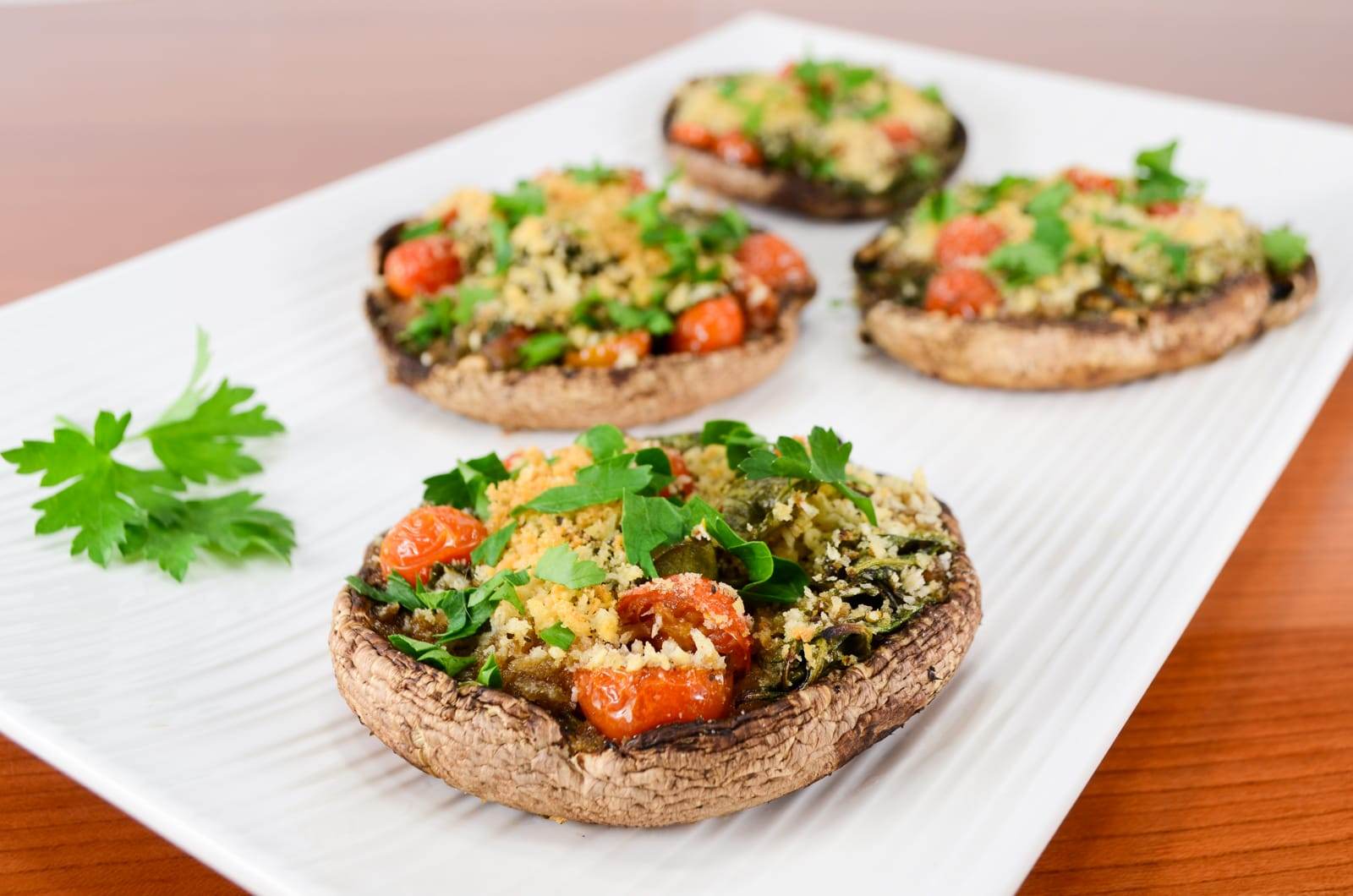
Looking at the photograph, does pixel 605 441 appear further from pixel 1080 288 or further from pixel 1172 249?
pixel 1172 249

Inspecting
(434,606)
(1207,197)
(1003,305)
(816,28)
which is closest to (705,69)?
(816,28)

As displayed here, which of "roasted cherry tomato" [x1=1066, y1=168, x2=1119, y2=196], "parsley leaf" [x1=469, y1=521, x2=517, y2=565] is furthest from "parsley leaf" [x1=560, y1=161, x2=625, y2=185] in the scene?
"parsley leaf" [x1=469, y1=521, x2=517, y2=565]

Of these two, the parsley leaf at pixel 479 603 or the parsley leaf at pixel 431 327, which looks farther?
the parsley leaf at pixel 431 327

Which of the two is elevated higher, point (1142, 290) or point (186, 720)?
point (1142, 290)

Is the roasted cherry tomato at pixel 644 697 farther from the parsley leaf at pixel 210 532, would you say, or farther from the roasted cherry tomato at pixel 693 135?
the roasted cherry tomato at pixel 693 135

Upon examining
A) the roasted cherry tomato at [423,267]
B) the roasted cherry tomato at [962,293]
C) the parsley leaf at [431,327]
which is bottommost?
the parsley leaf at [431,327]

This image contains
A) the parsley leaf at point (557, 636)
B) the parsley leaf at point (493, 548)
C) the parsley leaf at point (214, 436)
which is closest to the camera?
the parsley leaf at point (557, 636)

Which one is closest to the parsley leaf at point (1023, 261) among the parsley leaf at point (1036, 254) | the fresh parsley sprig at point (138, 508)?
the parsley leaf at point (1036, 254)

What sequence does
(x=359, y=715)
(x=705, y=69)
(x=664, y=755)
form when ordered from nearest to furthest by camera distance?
1. (x=664, y=755)
2. (x=359, y=715)
3. (x=705, y=69)

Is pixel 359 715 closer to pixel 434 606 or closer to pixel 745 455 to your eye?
pixel 434 606
